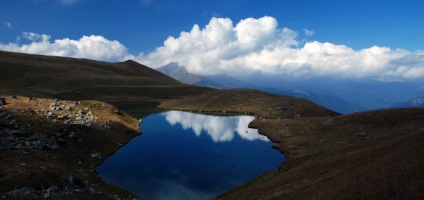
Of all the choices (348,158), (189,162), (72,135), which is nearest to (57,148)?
(72,135)

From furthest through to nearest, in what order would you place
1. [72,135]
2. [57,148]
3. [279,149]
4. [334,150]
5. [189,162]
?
[279,149]
[72,135]
[189,162]
[57,148]
[334,150]

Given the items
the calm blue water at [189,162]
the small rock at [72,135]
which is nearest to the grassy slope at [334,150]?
the calm blue water at [189,162]

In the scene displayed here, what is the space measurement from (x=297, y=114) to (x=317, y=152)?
221ft

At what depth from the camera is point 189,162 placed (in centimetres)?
6594

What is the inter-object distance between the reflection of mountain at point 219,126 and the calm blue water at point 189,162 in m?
0.31

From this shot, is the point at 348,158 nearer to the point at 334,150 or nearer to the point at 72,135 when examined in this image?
the point at 334,150

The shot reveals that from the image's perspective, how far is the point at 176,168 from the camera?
202ft

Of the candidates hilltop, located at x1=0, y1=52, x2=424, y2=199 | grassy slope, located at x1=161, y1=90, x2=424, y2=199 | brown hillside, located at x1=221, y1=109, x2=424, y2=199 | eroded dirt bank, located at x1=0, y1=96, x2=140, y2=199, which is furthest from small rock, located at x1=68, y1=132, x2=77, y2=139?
grassy slope, located at x1=161, y1=90, x2=424, y2=199

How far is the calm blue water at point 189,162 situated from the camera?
50.8 metres

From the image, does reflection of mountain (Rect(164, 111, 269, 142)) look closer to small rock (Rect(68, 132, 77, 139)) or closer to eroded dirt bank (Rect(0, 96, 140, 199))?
eroded dirt bank (Rect(0, 96, 140, 199))

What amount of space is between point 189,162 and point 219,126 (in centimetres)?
4871

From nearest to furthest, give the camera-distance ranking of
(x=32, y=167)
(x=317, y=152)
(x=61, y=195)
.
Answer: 1. (x=61, y=195)
2. (x=32, y=167)
3. (x=317, y=152)

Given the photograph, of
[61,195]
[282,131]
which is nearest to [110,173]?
[61,195]

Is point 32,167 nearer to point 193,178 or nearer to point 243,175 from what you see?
point 193,178
